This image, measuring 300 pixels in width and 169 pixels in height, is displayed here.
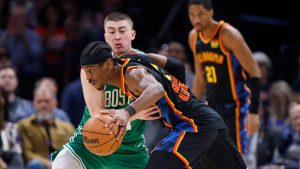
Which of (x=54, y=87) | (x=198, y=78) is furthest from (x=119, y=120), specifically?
(x=54, y=87)

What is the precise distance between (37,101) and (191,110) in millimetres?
4080

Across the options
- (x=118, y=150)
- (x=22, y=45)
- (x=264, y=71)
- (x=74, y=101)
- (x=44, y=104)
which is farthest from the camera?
(x=22, y=45)

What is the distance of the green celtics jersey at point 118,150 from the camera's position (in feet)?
20.3

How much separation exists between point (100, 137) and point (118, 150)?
104 cm

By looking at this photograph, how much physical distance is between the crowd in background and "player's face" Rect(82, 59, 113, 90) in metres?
3.18

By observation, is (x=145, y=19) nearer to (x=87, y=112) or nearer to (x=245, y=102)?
(x=245, y=102)

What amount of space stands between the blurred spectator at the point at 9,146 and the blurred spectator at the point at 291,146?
3.19m

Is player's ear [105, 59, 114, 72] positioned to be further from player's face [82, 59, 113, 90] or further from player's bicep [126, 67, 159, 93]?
player's bicep [126, 67, 159, 93]

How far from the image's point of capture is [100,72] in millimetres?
5348

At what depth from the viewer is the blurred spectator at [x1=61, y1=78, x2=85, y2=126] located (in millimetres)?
10445

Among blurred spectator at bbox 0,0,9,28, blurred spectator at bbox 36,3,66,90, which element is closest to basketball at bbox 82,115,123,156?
blurred spectator at bbox 36,3,66,90

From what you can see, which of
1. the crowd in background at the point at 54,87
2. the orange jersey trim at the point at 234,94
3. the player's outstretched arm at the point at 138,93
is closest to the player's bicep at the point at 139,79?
the player's outstretched arm at the point at 138,93

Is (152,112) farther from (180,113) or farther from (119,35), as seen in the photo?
(119,35)

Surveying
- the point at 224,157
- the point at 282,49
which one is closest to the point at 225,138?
the point at 224,157
